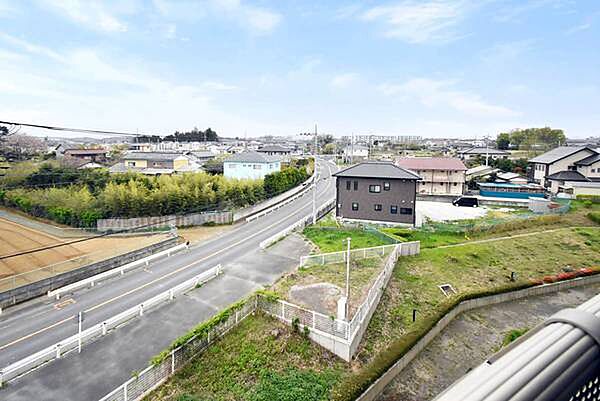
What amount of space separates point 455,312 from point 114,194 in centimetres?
2258

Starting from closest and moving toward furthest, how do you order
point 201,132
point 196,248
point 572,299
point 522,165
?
1. point 572,299
2. point 196,248
3. point 522,165
4. point 201,132

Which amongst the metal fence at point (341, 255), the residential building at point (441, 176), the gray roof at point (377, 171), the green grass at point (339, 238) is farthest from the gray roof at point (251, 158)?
the metal fence at point (341, 255)

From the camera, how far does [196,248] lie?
2116 centimetres

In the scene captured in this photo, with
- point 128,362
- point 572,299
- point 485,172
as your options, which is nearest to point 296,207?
point 572,299

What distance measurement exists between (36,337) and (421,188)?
33.9 m

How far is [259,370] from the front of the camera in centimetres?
1030

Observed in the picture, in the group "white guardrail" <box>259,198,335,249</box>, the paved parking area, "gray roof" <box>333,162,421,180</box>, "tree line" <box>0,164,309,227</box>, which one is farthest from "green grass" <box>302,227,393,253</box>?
"tree line" <box>0,164,309,227</box>

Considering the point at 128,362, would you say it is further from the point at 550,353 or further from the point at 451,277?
the point at 451,277

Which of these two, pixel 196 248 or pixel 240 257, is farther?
pixel 196 248

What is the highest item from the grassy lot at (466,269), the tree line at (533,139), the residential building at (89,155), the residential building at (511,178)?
the tree line at (533,139)

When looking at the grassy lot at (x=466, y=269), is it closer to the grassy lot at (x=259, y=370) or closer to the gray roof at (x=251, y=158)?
the grassy lot at (x=259, y=370)

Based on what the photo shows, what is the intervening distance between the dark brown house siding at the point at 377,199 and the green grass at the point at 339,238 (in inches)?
119

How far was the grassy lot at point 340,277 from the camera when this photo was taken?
542 inches

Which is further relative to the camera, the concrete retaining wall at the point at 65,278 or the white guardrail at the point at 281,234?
the white guardrail at the point at 281,234
